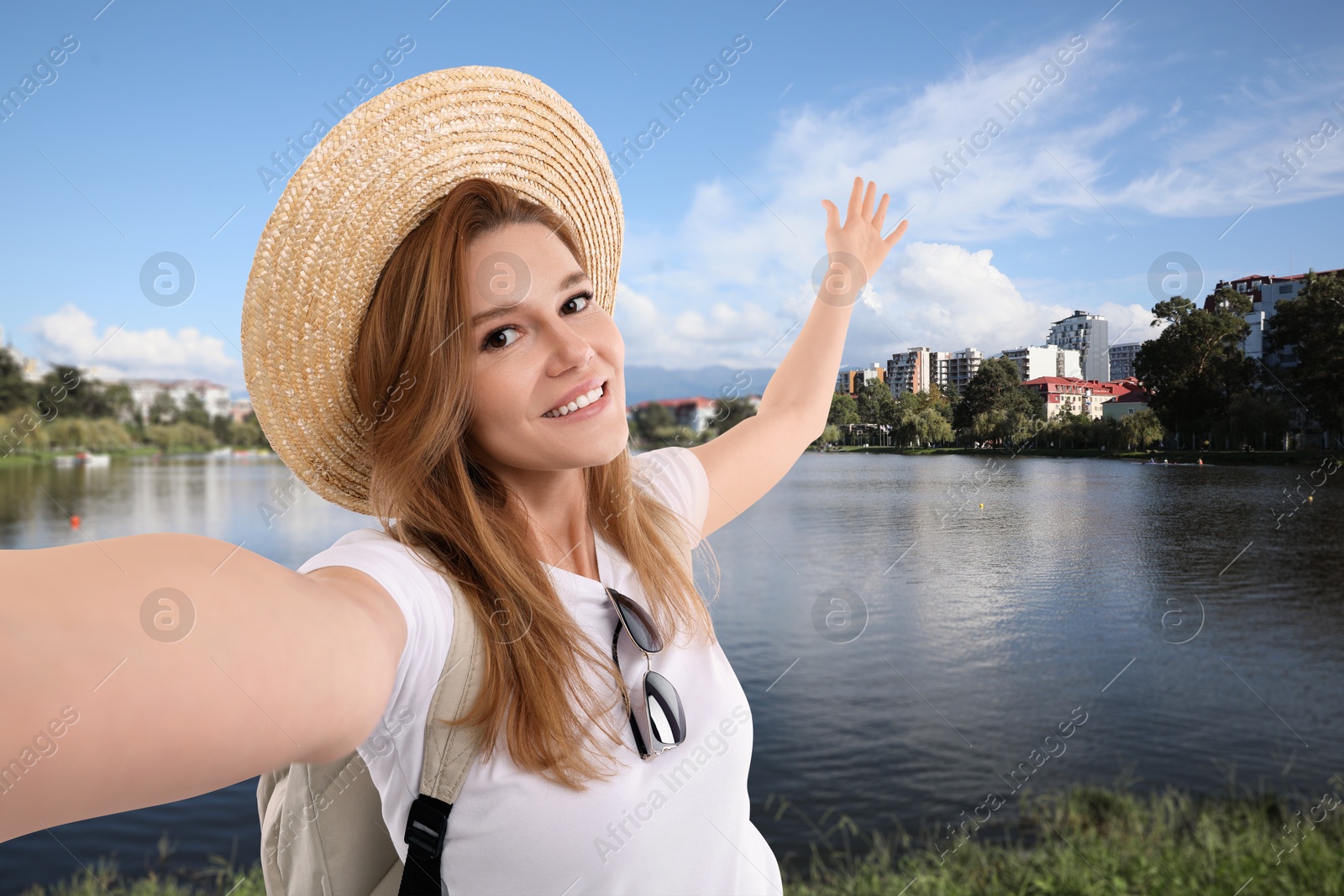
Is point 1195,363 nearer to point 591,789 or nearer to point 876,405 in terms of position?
point 876,405

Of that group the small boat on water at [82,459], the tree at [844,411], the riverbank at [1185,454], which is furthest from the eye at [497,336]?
Answer: the small boat on water at [82,459]

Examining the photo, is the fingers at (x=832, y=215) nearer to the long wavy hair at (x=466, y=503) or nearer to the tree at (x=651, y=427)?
the long wavy hair at (x=466, y=503)

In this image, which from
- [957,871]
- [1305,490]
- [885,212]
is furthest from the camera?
[1305,490]

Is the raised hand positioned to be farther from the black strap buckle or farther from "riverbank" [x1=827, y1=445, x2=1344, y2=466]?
"riverbank" [x1=827, y1=445, x2=1344, y2=466]

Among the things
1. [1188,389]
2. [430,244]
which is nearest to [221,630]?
[430,244]

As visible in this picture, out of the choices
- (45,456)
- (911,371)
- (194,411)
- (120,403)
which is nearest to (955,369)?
(911,371)

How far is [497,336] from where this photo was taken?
1.01 m

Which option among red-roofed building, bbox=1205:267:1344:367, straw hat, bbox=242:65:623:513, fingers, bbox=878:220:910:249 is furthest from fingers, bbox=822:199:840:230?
red-roofed building, bbox=1205:267:1344:367

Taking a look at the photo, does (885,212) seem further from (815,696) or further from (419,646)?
(815,696)

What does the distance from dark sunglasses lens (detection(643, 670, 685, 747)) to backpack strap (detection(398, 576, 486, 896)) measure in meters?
0.22

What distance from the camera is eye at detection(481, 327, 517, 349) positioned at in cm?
100

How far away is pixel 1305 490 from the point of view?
35.5 ft

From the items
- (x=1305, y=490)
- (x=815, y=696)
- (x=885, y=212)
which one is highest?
(x=885, y=212)

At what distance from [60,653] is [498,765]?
0.59 meters
